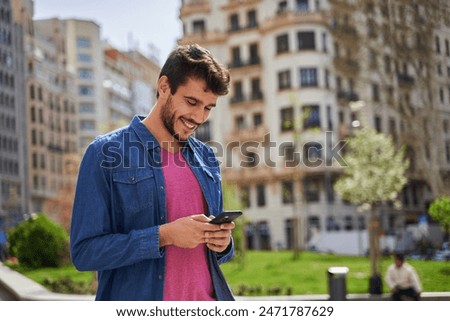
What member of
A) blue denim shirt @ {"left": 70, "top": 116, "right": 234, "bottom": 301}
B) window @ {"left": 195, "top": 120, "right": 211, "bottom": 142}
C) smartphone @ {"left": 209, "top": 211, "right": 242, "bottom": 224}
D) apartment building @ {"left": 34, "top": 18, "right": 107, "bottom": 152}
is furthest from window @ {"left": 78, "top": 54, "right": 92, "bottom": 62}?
smartphone @ {"left": 209, "top": 211, "right": 242, "bottom": 224}

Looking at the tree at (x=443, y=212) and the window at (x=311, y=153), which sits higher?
the window at (x=311, y=153)

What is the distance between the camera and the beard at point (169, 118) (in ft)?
5.21

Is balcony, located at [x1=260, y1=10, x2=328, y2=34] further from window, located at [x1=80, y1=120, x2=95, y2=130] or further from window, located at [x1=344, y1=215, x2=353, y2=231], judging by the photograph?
window, located at [x1=344, y1=215, x2=353, y2=231]

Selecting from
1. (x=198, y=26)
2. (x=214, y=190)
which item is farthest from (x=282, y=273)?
(x=214, y=190)

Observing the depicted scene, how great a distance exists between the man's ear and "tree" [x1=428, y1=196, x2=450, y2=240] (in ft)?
8.66

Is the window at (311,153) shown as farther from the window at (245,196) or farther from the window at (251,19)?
the window at (251,19)

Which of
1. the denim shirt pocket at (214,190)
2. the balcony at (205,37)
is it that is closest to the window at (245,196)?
the balcony at (205,37)

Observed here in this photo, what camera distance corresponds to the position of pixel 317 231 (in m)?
5.07

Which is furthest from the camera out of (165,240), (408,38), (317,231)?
(317,231)

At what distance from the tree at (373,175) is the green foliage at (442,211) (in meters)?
0.66

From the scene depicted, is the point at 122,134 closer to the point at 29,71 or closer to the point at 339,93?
the point at 29,71

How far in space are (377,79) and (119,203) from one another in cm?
338

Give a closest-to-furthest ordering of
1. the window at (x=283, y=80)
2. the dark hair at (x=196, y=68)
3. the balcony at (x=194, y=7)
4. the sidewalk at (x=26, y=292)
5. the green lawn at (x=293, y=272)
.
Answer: the dark hair at (x=196, y=68) → the sidewalk at (x=26, y=292) → the balcony at (x=194, y=7) → the green lawn at (x=293, y=272) → the window at (x=283, y=80)

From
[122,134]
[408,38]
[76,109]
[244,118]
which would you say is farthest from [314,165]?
[122,134]
